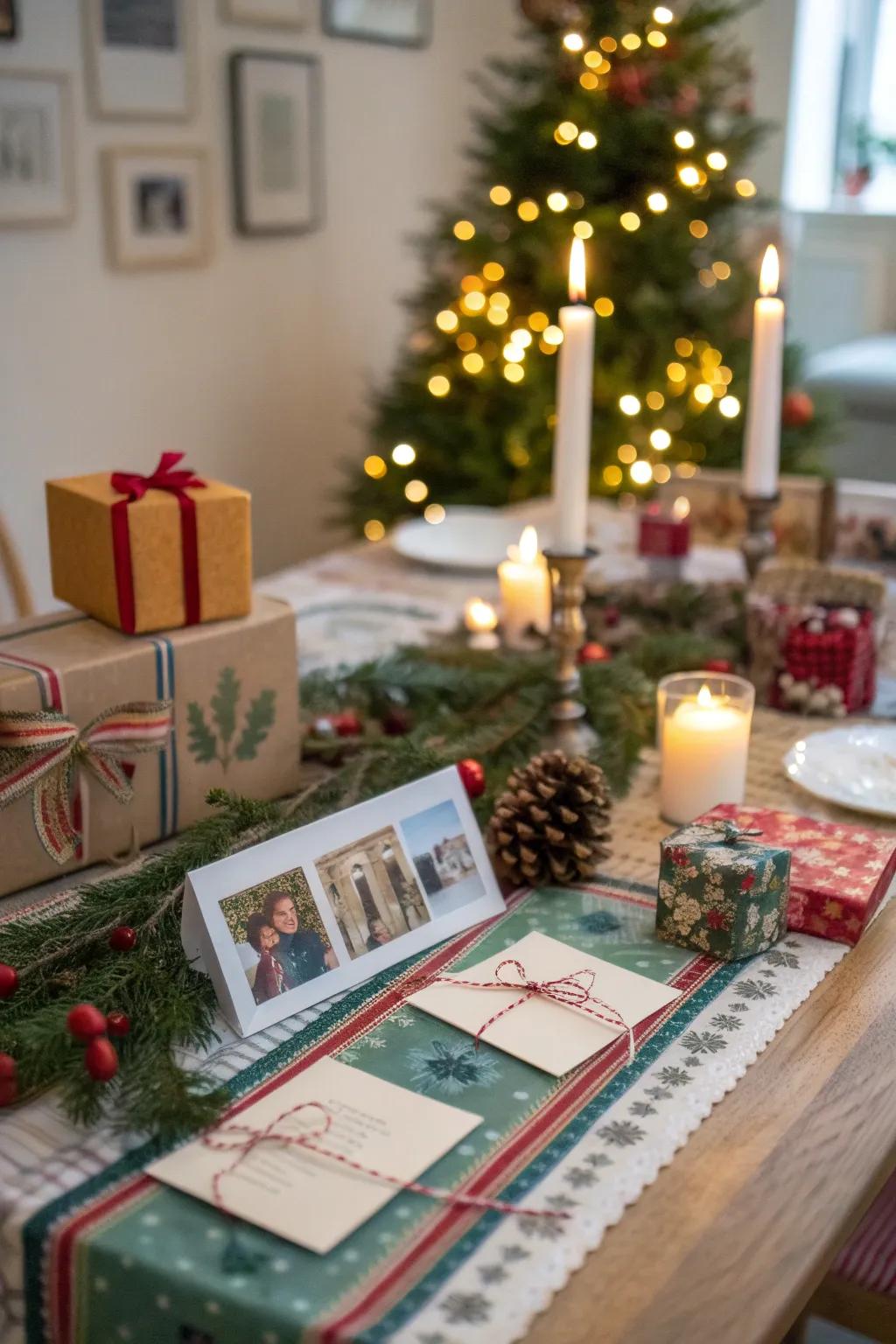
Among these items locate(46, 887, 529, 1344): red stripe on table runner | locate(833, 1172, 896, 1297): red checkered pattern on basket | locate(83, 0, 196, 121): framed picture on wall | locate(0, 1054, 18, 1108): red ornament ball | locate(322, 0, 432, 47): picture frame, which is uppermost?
locate(322, 0, 432, 47): picture frame

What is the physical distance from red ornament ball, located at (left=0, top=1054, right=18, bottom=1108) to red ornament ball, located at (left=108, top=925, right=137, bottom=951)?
13cm

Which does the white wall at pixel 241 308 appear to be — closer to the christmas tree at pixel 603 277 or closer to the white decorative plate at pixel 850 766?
the christmas tree at pixel 603 277

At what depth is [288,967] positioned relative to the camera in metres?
0.93

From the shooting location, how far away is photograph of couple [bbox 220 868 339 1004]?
912 mm

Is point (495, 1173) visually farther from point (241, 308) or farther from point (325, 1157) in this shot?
point (241, 308)

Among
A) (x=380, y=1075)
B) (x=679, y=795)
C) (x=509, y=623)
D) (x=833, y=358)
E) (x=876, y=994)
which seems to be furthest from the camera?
(x=833, y=358)

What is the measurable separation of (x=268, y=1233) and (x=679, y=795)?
2.02 feet

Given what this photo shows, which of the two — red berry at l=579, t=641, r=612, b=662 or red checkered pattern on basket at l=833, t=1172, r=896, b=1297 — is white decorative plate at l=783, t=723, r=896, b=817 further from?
red checkered pattern on basket at l=833, t=1172, r=896, b=1297

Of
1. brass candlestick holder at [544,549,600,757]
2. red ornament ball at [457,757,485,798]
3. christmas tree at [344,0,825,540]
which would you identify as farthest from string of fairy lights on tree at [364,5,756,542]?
red ornament ball at [457,757,485,798]

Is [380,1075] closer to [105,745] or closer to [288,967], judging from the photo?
[288,967]

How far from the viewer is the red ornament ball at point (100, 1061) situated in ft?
2.61

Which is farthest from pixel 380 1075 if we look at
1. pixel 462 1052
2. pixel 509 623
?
pixel 509 623

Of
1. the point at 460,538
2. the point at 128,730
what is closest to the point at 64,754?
the point at 128,730

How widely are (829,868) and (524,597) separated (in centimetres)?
67
